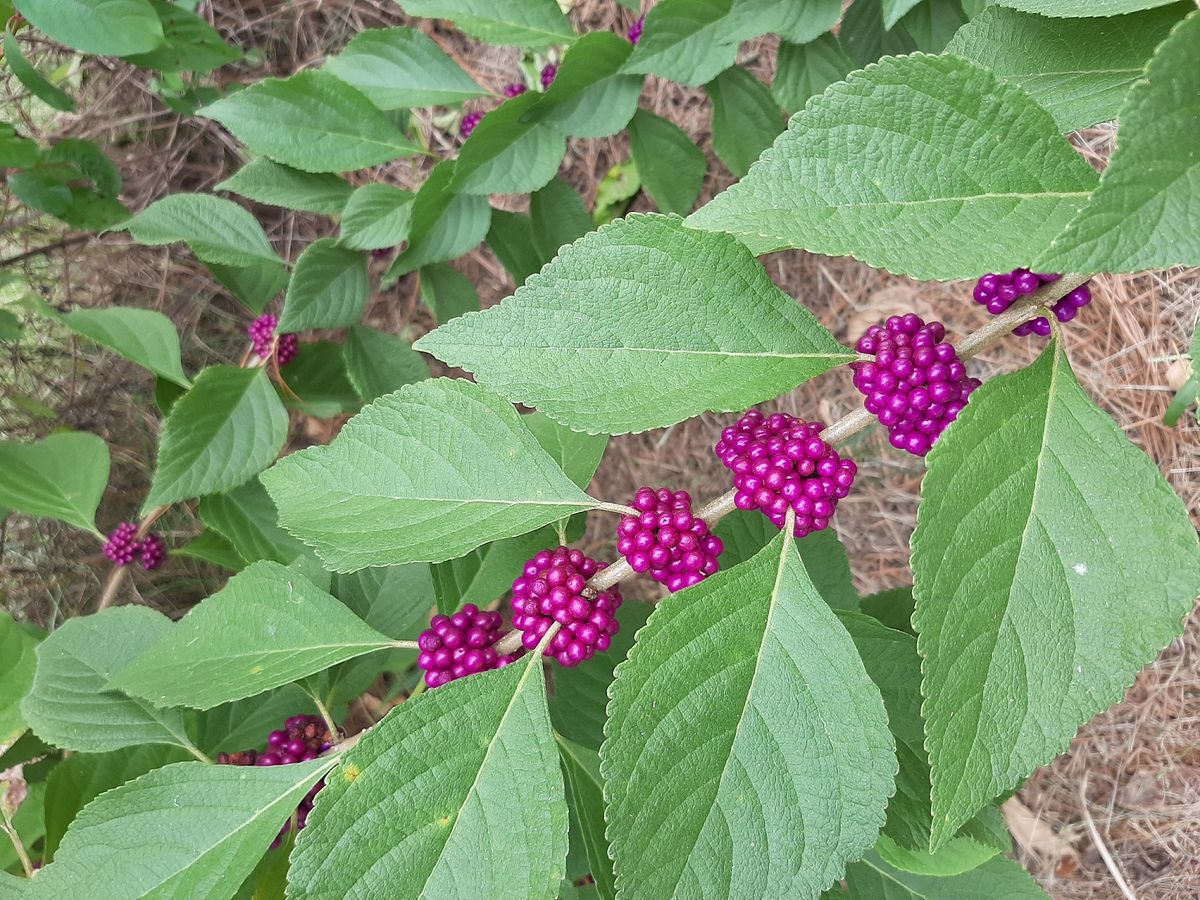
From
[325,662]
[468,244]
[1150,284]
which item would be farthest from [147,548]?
[1150,284]

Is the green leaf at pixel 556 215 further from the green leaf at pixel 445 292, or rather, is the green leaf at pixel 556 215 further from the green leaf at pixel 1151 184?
the green leaf at pixel 1151 184

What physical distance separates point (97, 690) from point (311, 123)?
1198 mm

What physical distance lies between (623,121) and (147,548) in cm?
176

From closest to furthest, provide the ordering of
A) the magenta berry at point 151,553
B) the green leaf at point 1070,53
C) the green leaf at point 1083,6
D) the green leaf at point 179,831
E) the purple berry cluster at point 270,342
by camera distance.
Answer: the green leaf at point 1083,6 → the green leaf at point 1070,53 → the green leaf at point 179,831 → the purple berry cluster at point 270,342 → the magenta berry at point 151,553

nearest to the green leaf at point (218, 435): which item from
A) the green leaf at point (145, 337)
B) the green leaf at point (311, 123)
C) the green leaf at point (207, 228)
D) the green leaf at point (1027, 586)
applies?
the green leaf at point (145, 337)

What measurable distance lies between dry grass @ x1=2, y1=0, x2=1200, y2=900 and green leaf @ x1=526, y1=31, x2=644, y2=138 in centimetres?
104

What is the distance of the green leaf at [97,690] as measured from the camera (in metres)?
1.35

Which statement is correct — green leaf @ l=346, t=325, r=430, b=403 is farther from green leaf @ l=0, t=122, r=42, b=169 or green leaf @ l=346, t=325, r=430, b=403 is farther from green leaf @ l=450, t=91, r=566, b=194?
green leaf @ l=0, t=122, r=42, b=169

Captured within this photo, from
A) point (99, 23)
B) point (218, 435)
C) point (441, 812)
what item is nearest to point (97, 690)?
point (218, 435)

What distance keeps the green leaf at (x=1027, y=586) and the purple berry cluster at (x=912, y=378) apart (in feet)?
0.29

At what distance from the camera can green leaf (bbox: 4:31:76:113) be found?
1868 mm

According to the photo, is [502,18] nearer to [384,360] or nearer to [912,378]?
[384,360]

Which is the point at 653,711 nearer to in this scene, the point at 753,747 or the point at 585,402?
the point at 753,747

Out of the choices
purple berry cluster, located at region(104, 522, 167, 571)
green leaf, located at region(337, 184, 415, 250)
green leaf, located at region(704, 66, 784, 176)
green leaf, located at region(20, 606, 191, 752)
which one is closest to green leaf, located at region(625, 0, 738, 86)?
green leaf, located at region(704, 66, 784, 176)
